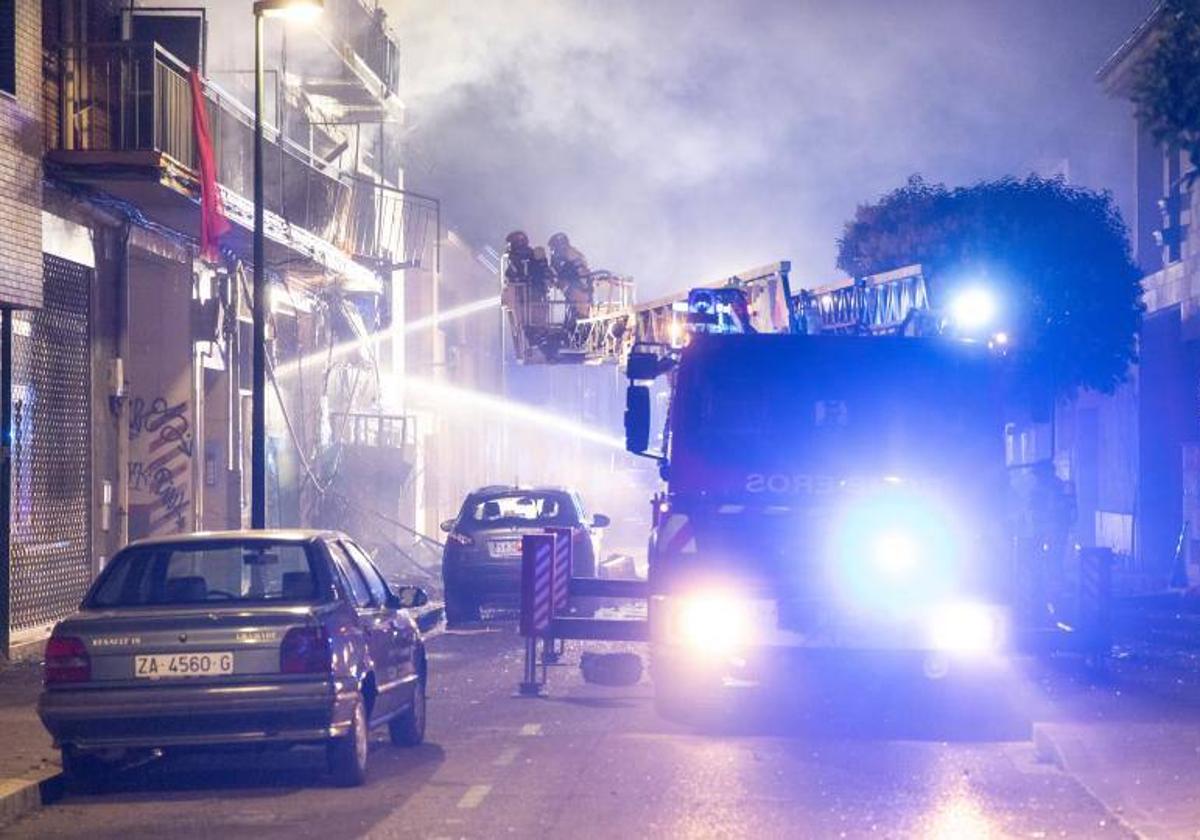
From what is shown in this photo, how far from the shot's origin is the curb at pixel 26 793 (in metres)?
10.3

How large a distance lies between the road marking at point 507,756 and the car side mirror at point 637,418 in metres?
2.96

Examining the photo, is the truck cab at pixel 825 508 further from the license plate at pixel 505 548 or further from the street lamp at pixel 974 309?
the license plate at pixel 505 548

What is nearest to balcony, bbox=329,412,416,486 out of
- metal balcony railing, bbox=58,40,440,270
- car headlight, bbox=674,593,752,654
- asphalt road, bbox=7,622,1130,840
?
metal balcony railing, bbox=58,40,440,270

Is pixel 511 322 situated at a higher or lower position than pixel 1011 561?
higher

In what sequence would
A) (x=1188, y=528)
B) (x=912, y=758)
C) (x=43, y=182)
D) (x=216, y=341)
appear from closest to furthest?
(x=912, y=758)
(x=43, y=182)
(x=216, y=341)
(x=1188, y=528)

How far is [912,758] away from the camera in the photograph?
1232 centimetres

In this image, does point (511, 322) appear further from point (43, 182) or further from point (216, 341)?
point (43, 182)

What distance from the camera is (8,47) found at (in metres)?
19.1

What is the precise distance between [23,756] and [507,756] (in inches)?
120

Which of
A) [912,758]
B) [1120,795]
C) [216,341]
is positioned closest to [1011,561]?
[912,758]

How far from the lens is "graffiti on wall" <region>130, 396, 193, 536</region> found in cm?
2533

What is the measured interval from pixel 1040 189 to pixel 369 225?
1238 cm

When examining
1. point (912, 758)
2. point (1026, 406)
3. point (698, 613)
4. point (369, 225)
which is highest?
point (369, 225)

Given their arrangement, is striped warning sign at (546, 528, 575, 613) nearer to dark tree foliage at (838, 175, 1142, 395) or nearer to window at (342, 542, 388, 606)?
window at (342, 542, 388, 606)
